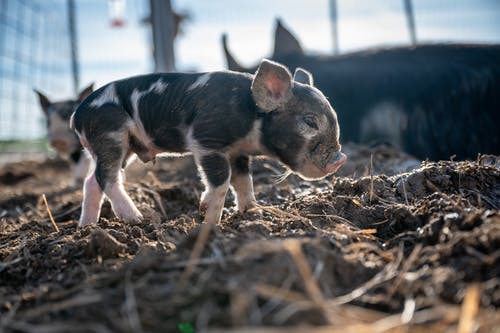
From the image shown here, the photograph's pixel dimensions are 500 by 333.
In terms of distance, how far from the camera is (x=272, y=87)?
2875 mm

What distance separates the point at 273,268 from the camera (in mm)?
1678

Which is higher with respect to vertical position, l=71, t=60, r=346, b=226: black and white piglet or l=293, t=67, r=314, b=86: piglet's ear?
l=293, t=67, r=314, b=86: piglet's ear

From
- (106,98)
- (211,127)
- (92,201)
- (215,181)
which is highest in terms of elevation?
(106,98)

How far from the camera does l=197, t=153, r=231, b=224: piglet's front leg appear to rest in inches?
113

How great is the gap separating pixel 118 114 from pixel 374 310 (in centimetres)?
211

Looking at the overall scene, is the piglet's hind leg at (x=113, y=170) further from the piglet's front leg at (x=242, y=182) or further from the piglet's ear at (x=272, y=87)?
the piglet's ear at (x=272, y=87)

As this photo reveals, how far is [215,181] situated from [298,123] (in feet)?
1.77

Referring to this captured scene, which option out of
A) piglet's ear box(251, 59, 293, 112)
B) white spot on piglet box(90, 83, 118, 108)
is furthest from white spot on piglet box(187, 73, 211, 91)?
white spot on piglet box(90, 83, 118, 108)

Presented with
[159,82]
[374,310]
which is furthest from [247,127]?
[374,310]

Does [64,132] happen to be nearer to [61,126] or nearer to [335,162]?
[61,126]

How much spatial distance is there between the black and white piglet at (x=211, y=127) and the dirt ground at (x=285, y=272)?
29cm

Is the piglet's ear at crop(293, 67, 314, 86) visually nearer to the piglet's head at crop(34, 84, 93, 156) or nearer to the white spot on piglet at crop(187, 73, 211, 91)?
the white spot on piglet at crop(187, 73, 211, 91)

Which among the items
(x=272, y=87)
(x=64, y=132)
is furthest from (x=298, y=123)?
(x=64, y=132)

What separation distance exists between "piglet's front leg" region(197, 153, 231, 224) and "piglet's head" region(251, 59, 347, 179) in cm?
28
